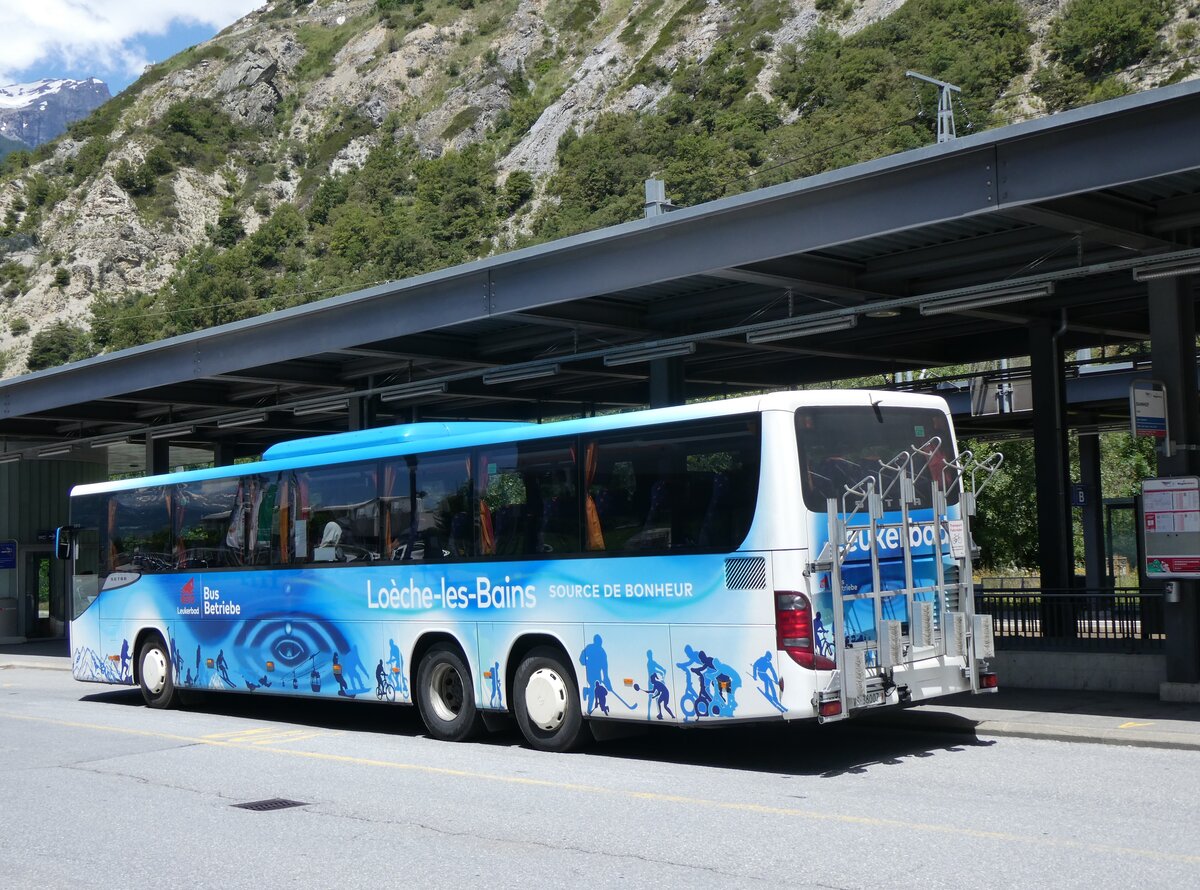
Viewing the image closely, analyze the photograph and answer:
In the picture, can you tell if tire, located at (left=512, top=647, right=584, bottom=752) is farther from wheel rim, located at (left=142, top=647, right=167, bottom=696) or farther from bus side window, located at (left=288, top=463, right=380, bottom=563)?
wheel rim, located at (left=142, top=647, right=167, bottom=696)

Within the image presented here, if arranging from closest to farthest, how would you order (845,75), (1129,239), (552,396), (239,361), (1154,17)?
(1129,239)
(239,361)
(552,396)
(1154,17)
(845,75)

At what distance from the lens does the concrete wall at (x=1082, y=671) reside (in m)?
14.8

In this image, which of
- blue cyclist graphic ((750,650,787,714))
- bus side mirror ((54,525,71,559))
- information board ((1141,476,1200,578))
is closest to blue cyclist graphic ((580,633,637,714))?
blue cyclist graphic ((750,650,787,714))

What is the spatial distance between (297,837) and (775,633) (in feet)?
13.4

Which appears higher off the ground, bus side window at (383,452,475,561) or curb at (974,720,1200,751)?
bus side window at (383,452,475,561)

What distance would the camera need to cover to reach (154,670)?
1839 cm

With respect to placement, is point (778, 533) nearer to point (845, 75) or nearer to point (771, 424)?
point (771, 424)

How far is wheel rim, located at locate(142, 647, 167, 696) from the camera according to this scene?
718 inches

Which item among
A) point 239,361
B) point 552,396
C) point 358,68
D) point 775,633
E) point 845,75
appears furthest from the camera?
point 358,68

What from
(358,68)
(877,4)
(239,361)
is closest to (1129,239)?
(239,361)

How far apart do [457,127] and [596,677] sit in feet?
416

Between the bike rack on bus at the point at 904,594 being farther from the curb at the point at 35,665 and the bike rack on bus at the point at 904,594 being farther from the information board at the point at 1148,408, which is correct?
the curb at the point at 35,665

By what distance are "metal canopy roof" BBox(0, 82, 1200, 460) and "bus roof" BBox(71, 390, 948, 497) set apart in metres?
2.31

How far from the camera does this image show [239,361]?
74.3ft
